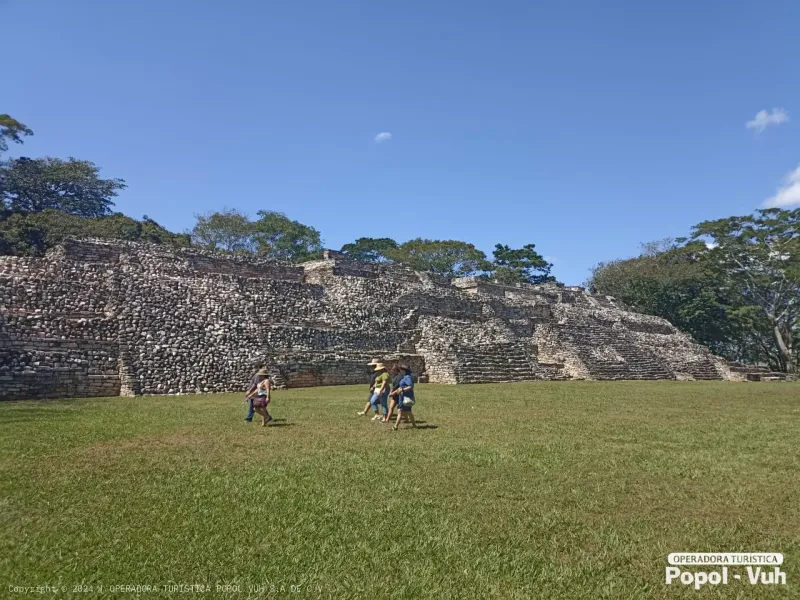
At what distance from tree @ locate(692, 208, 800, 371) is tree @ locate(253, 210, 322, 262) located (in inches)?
1127

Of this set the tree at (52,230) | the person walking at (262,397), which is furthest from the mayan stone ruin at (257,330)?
the tree at (52,230)

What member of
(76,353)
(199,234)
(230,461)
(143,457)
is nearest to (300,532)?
(230,461)

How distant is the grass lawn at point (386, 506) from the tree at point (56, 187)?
115 ft

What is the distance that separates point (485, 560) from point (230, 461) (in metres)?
3.50

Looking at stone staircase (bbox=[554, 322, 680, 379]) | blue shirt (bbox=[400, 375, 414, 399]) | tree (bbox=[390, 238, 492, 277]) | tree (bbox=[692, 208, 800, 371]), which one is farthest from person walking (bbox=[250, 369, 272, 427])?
tree (bbox=[390, 238, 492, 277])

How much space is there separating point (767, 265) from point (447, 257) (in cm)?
2369

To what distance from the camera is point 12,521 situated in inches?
169

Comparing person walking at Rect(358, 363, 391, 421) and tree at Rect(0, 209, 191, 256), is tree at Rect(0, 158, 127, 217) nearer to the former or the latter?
tree at Rect(0, 209, 191, 256)

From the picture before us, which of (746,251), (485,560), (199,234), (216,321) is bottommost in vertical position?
(485,560)

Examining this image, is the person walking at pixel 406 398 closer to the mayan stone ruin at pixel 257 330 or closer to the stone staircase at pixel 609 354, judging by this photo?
the mayan stone ruin at pixel 257 330

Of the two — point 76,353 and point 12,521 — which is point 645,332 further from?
point 12,521

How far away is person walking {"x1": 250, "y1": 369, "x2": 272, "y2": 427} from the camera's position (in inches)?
345

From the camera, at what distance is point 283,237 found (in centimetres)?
4644

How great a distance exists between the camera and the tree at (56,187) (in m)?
37.0
